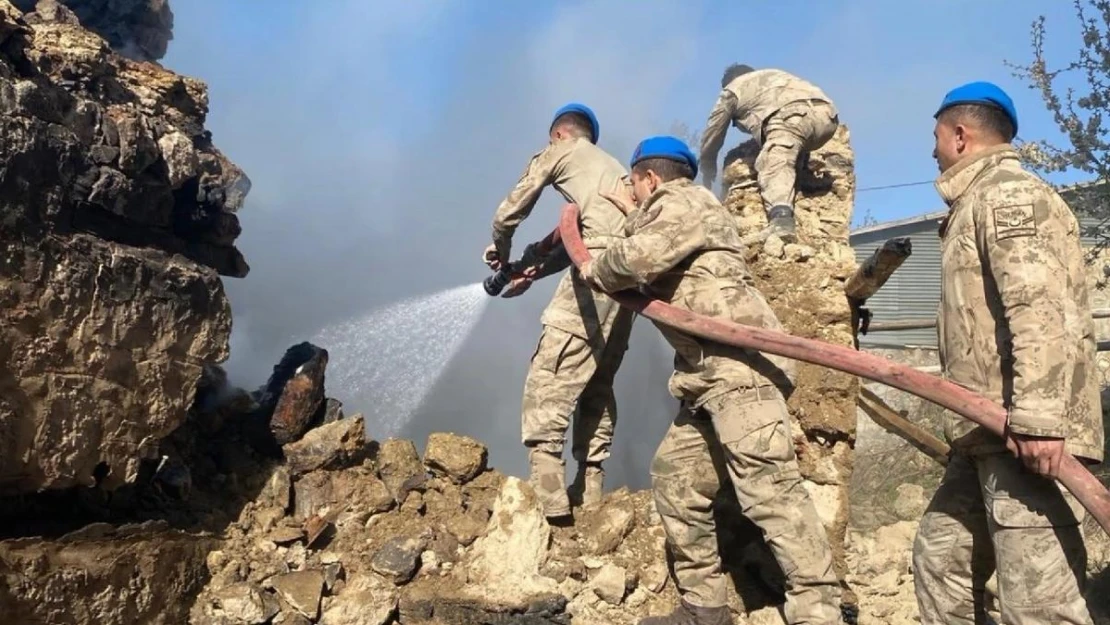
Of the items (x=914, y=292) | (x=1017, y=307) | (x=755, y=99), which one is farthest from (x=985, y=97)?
(x=914, y=292)

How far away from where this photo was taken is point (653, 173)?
377 centimetres

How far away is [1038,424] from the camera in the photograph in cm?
248

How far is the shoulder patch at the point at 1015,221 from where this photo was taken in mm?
2604

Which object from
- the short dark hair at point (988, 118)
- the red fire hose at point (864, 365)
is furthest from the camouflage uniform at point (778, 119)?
the short dark hair at point (988, 118)

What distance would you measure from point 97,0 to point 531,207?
439cm

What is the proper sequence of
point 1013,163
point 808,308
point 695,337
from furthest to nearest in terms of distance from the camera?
→ 1. point 808,308
2. point 695,337
3. point 1013,163

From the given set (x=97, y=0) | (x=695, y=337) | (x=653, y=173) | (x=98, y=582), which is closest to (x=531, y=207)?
(x=653, y=173)

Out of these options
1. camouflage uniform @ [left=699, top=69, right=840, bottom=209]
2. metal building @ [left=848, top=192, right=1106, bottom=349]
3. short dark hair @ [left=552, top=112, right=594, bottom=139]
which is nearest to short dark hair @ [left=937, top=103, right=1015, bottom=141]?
camouflage uniform @ [left=699, top=69, right=840, bottom=209]

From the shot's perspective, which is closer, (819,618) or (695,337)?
(819,618)

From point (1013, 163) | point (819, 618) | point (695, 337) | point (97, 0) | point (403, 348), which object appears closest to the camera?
point (1013, 163)

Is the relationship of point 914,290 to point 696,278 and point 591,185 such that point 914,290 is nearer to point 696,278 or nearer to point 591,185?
point 591,185

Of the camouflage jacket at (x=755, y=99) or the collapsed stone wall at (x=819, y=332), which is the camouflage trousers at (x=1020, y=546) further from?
the camouflage jacket at (x=755, y=99)

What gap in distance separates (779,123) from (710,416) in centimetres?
271

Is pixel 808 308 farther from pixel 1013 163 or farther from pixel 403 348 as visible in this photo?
pixel 403 348
